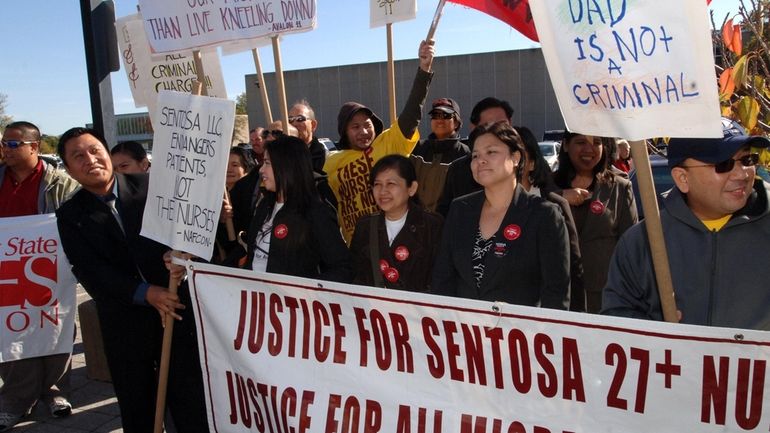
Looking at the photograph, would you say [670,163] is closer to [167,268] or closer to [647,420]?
[647,420]

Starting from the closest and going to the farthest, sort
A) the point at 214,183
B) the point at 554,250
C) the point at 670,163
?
the point at 670,163 → the point at 554,250 → the point at 214,183

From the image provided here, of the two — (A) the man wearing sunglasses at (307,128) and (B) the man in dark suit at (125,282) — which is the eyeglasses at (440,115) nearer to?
(A) the man wearing sunglasses at (307,128)

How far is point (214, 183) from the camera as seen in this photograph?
2.82m

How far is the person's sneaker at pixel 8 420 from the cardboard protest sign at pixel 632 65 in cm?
419

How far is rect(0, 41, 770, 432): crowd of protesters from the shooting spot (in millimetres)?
2037

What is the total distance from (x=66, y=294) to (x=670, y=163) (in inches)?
161

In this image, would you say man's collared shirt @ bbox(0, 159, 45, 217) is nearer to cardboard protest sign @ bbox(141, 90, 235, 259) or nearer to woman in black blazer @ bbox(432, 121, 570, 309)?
cardboard protest sign @ bbox(141, 90, 235, 259)

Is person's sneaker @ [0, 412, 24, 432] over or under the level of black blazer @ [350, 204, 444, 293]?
under

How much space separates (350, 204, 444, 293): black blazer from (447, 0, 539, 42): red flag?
1.16 metres

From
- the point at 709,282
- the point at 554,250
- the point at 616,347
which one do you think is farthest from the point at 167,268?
the point at 709,282

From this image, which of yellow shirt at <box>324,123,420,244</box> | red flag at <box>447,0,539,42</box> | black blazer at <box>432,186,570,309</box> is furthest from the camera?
yellow shirt at <box>324,123,420,244</box>

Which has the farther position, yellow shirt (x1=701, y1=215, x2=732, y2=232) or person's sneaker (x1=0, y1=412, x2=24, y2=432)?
person's sneaker (x1=0, y1=412, x2=24, y2=432)

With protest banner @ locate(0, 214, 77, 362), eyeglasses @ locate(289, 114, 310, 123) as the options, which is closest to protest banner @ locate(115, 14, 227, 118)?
eyeglasses @ locate(289, 114, 310, 123)

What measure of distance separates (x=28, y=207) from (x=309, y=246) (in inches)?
106
